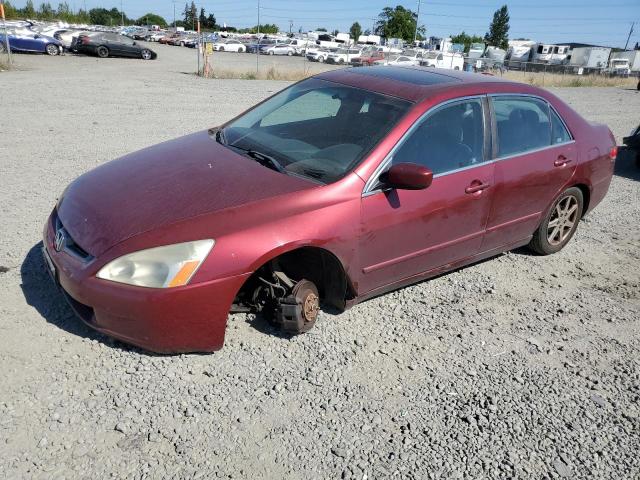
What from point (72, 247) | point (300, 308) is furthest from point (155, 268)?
point (300, 308)

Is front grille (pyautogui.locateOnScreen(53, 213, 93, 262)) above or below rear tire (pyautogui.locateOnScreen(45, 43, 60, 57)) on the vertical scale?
above

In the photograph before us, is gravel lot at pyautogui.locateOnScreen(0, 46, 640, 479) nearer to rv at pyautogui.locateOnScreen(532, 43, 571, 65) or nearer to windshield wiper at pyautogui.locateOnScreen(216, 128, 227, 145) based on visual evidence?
windshield wiper at pyautogui.locateOnScreen(216, 128, 227, 145)

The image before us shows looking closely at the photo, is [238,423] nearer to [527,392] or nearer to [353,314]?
[353,314]

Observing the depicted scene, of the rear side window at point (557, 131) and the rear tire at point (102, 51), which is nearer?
the rear side window at point (557, 131)

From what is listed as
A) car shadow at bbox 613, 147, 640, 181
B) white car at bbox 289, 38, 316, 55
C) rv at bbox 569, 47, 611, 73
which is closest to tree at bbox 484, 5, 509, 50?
rv at bbox 569, 47, 611, 73

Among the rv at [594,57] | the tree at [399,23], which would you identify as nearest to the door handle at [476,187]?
the rv at [594,57]

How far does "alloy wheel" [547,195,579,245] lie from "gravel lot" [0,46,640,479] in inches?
14.5

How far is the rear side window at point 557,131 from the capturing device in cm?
447

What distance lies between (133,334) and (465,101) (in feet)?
9.13

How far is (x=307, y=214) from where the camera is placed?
3.02m

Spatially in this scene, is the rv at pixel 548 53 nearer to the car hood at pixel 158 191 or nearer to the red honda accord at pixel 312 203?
the red honda accord at pixel 312 203

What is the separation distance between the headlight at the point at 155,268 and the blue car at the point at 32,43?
29326mm

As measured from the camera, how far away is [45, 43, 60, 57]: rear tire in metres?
27.0

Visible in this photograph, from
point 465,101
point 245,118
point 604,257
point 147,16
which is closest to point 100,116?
point 245,118
